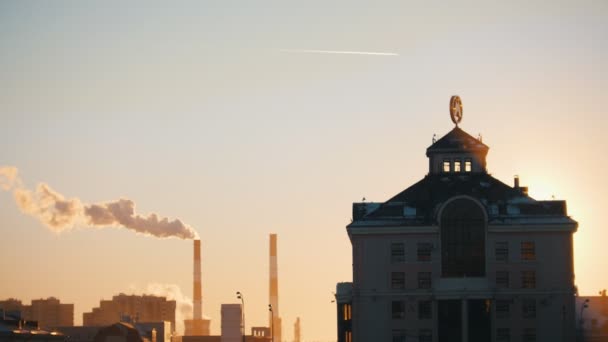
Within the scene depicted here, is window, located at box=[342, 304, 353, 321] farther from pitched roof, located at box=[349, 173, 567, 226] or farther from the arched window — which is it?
the arched window

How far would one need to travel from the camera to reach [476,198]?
17838cm

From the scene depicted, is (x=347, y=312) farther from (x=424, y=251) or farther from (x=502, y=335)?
(x=502, y=335)

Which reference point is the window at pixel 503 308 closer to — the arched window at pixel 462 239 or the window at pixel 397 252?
the arched window at pixel 462 239

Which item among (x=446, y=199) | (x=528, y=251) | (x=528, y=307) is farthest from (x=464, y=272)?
(x=446, y=199)

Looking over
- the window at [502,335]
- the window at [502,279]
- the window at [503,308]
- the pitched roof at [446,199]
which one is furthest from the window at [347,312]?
the window at [502,335]

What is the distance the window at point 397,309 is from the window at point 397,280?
1628 millimetres

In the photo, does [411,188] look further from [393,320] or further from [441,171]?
[393,320]

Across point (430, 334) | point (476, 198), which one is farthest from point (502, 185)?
point (430, 334)

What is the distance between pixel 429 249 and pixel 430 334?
9257 millimetres

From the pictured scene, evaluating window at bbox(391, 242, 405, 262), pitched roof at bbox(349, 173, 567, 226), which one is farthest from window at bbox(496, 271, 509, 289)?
window at bbox(391, 242, 405, 262)

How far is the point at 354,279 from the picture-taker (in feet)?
587

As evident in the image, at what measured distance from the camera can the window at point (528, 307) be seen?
176 meters

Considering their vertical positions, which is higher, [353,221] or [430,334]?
[353,221]

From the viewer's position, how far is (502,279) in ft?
582
